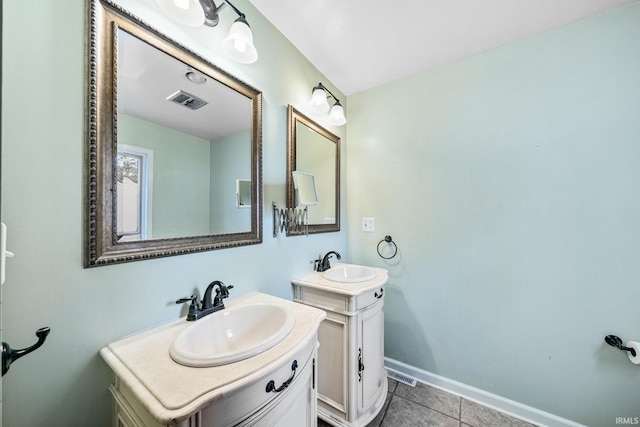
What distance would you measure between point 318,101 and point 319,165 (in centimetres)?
44

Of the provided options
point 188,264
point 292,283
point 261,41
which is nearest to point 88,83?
point 188,264

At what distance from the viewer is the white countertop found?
1220mm

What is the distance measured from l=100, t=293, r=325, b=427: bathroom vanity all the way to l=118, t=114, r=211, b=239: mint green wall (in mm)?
388

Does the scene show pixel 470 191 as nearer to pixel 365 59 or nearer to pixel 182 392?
pixel 365 59

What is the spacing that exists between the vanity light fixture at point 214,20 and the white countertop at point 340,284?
3.95 ft

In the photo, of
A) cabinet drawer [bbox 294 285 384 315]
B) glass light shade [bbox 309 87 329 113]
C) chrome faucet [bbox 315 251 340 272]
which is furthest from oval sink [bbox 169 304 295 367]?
glass light shade [bbox 309 87 329 113]

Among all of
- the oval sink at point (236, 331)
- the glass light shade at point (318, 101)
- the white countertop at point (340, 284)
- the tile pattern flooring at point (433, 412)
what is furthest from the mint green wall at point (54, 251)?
the tile pattern flooring at point (433, 412)

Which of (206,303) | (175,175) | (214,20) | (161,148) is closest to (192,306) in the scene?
(206,303)

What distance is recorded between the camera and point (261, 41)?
1.26 metres

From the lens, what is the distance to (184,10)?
2.70 feet

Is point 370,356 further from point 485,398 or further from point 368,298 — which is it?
point 485,398

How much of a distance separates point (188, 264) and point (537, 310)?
194 cm

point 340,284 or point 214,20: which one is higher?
point 214,20

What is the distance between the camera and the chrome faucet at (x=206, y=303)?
2.87 ft
